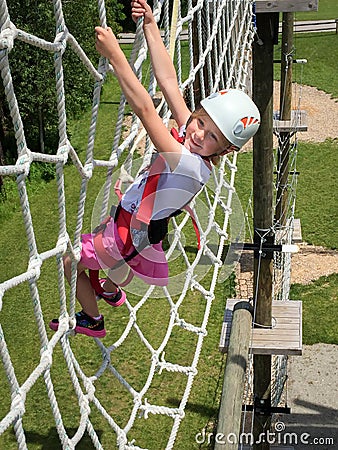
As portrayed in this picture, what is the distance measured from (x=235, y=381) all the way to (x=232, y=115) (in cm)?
76

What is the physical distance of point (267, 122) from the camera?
2.90m

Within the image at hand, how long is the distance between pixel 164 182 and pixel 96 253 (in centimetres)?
22

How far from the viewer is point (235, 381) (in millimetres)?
2020

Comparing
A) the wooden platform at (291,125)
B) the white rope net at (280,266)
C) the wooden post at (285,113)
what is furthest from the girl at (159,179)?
the wooden platform at (291,125)

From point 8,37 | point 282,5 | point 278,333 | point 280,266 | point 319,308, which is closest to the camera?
point 8,37

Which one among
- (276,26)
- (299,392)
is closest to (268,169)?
(276,26)

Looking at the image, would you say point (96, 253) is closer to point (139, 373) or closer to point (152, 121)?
point (152, 121)

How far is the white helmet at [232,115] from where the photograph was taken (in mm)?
1610

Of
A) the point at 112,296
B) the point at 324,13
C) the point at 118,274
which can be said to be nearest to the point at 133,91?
the point at 118,274


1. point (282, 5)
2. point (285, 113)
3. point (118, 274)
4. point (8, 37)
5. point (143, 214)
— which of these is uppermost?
point (282, 5)

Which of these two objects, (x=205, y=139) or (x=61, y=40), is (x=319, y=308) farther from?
(x=61, y=40)

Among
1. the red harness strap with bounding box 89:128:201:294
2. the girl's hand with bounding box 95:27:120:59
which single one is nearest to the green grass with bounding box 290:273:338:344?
the red harness strap with bounding box 89:128:201:294

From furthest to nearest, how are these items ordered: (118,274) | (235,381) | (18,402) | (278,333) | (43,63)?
1. (43,63)
2. (278,333)
3. (235,381)
4. (118,274)
5. (18,402)

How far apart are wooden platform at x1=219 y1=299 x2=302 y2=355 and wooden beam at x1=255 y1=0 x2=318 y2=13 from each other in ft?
3.76
